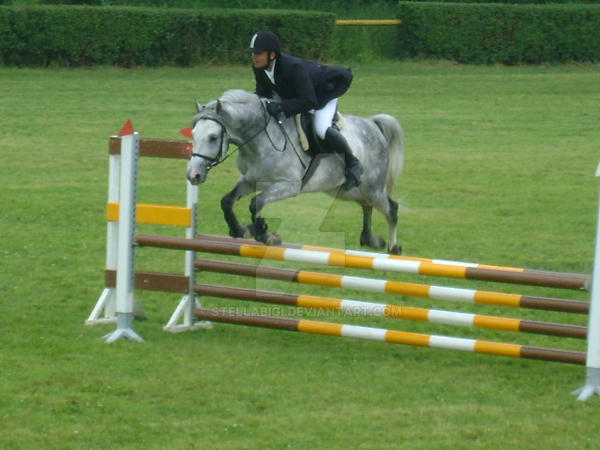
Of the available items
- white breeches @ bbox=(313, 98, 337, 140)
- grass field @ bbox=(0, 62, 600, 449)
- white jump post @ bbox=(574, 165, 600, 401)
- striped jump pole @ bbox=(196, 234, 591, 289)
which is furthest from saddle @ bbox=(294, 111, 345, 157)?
white jump post @ bbox=(574, 165, 600, 401)

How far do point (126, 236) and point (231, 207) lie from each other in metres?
0.75

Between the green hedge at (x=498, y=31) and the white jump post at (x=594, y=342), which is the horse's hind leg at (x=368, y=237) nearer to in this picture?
the white jump post at (x=594, y=342)

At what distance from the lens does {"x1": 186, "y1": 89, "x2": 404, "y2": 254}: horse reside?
6.59 metres

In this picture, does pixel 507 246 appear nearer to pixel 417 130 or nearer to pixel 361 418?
pixel 361 418

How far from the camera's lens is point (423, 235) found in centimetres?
1038

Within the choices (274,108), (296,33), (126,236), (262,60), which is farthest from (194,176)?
(296,33)

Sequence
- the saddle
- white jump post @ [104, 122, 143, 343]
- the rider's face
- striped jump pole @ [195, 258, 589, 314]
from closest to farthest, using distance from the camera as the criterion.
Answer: striped jump pole @ [195, 258, 589, 314] < white jump post @ [104, 122, 143, 343] < the rider's face < the saddle

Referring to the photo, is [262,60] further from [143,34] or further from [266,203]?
[143,34]

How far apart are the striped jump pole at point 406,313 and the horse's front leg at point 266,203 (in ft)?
1.15

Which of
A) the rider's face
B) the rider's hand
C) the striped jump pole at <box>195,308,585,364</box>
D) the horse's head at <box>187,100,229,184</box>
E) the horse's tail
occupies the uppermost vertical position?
the rider's face

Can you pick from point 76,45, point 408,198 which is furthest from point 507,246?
point 76,45

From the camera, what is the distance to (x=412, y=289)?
6480mm

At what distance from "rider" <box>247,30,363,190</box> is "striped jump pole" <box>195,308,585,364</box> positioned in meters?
1.37

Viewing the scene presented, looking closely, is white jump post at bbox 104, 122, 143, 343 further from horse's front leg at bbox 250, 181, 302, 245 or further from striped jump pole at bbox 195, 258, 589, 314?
horse's front leg at bbox 250, 181, 302, 245
